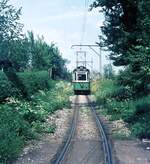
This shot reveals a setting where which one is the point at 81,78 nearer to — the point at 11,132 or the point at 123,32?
the point at 123,32

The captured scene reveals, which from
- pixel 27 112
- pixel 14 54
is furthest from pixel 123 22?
pixel 27 112

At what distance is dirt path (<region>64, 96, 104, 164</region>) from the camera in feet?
44.9

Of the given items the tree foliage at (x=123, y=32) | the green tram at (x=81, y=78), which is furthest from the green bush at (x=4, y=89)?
the green tram at (x=81, y=78)

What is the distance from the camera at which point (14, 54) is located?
28.4 meters

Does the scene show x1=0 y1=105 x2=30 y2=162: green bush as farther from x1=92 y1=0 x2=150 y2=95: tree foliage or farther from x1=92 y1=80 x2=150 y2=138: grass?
x1=92 y1=0 x2=150 y2=95: tree foliage

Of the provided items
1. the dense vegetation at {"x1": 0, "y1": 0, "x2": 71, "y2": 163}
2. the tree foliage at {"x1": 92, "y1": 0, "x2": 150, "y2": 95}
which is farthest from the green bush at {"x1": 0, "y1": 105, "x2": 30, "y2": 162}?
the tree foliage at {"x1": 92, "y1": 0, "x2": 150, "y2": 95}

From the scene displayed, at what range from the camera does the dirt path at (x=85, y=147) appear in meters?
13.7

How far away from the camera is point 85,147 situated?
52.1 feet

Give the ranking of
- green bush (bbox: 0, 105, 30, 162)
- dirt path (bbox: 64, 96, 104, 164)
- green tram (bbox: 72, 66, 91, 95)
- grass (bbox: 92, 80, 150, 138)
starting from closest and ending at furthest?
green bush (bbox: 0, 105, 30, 162) < dirt path (bbox: 64, 96, 104, 164) < grass (bbox: 92, 80, 150, 138) < green tram (bbox: 72, 66, 91, 95)

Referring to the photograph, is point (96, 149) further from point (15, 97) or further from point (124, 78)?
point (124, 78)

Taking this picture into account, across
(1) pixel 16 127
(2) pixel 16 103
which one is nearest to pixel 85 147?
(1) pixel 16 127

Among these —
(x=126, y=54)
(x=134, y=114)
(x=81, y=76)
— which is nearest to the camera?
(x=134, y=114)

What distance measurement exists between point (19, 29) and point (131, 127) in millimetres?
10495

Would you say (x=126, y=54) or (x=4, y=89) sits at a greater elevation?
(x=126, y=54)
